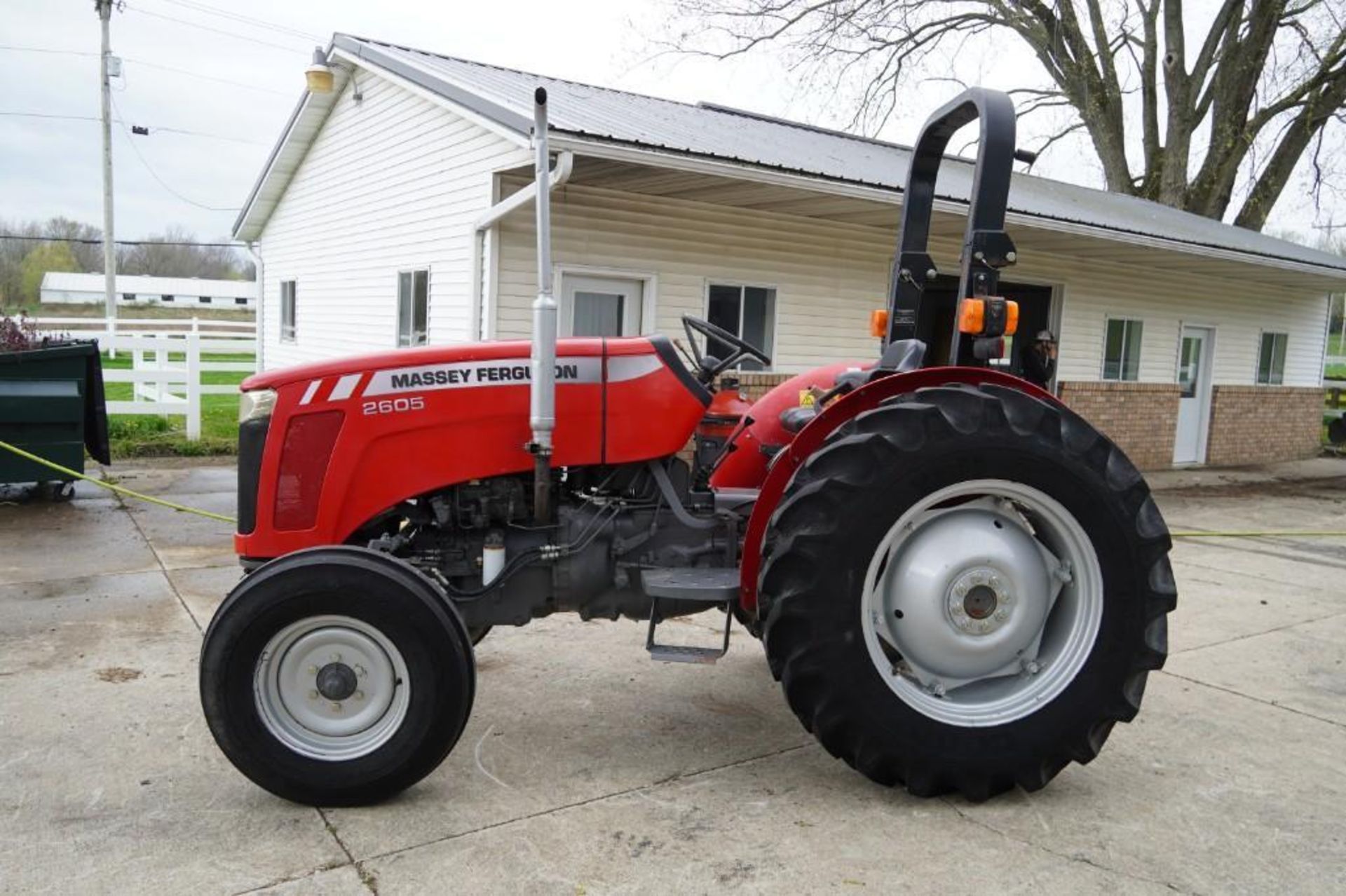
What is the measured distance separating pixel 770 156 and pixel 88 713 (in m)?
7.24

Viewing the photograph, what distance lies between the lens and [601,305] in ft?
30.4

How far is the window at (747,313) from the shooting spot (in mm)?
9945

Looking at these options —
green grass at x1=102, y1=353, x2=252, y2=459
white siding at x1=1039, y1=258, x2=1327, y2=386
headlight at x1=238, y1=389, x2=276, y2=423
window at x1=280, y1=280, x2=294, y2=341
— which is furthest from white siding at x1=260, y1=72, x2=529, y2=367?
white siding at x1=1039, y1=258, x2=1327, y2=386

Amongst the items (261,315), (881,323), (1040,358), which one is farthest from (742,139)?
(261,315)

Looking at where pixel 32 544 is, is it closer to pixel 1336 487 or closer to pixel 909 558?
pixel 909 558

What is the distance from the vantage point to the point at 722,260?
9.83 metres

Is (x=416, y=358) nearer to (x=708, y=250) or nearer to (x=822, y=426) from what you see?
(x=822, y=426)

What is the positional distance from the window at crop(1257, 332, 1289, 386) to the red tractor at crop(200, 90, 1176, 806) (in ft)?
48.8

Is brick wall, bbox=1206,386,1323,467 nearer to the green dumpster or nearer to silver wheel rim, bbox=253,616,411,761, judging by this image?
the green dumpster

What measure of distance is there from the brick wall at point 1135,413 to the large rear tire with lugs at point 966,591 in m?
9.92

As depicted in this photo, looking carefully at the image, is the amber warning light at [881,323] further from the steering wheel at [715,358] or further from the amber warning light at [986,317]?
the amber warning light at [986,317]

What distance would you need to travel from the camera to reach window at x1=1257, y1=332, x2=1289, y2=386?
16.0 metres

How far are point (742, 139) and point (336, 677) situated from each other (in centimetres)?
843

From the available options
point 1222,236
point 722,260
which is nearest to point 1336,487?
point 1222,236
